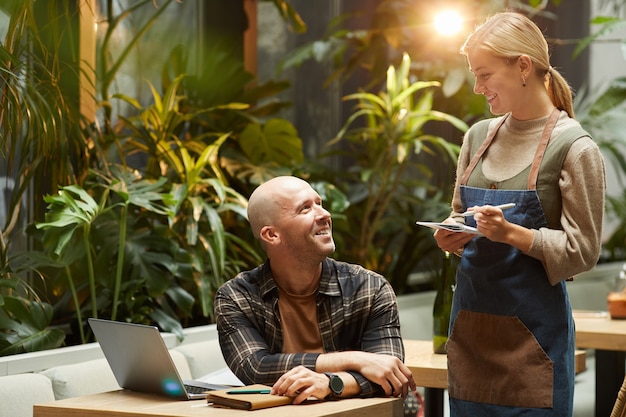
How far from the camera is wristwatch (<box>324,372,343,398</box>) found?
7.23 ft

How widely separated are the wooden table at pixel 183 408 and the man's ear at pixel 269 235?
0.50 m

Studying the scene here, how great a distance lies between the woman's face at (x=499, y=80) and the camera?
2357 mm

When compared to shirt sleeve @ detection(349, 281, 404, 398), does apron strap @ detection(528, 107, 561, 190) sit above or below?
above

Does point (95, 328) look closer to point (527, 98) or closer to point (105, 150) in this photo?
point (527, 98)

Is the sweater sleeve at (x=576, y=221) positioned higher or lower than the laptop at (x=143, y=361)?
higher

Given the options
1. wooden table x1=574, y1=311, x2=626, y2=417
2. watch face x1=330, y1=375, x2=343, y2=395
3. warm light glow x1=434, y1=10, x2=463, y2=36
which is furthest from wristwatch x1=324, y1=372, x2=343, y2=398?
warm light glow x1=434, y1=10, x2=463, y2=36

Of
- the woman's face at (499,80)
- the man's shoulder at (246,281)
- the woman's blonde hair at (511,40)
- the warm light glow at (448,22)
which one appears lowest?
the man's shoulder at (246,281)

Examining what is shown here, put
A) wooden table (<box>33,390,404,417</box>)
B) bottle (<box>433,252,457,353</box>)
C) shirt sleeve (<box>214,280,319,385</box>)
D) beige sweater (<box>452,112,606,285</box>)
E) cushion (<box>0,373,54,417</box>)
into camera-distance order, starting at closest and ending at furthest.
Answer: wooden table (<box>33,390,404,417</box>) < beige sweater (<box>452,112,606,285</box>) < shirt sleeve (<box>214,280,319,385</box>) < cushion (<box>0,373,54,417</box>) < bottle (<box>433,252,457,353</box>)

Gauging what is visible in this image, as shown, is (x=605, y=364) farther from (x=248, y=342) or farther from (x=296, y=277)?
(x=248, y=342)

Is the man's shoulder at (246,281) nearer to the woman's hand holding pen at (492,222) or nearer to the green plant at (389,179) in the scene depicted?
the woman's hand holding pen at (492,222)

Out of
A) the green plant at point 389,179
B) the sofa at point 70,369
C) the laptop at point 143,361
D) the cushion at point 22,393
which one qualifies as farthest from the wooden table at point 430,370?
the green plant at point 389,179

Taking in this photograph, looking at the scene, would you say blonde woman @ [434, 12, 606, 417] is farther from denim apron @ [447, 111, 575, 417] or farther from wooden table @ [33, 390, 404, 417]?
wooden table @ [33, 390, 404, 417]

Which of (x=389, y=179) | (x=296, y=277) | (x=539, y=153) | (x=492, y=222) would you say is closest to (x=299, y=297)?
(x=296, y=277)

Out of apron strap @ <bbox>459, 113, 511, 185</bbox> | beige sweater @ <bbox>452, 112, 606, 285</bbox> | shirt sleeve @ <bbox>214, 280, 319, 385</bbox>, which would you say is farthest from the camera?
apron strap @ <bbox>459, 113, 511, 185</bbox>
